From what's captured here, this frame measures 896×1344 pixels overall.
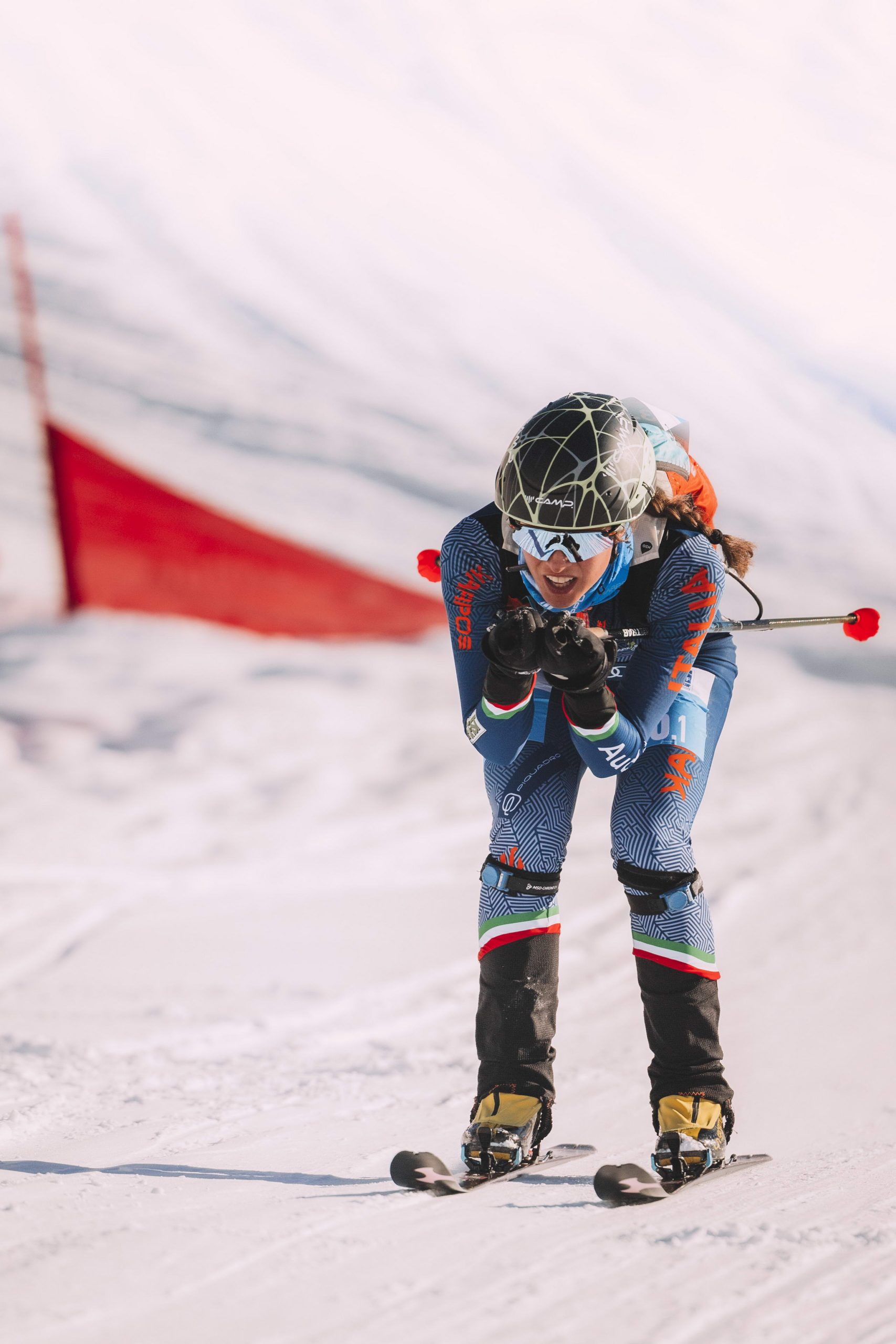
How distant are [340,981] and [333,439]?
812cm

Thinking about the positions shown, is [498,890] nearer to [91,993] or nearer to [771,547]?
[91,993]

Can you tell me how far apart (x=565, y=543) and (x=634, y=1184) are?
157cm

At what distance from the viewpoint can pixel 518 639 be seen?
2.82 metres

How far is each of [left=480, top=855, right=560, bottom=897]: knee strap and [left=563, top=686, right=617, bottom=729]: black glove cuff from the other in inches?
21.6

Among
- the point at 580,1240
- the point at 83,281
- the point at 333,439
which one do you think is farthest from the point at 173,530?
the point at 580,1240

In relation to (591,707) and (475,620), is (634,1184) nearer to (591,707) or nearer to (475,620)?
(591,707)

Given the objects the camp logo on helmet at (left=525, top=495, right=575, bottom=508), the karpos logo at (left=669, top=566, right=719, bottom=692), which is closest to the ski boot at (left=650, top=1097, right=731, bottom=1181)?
the karpos logo at (left=669, top=566, right=719, bottom=692)

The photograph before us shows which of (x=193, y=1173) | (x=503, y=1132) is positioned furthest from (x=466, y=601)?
(x=193, y=1173)

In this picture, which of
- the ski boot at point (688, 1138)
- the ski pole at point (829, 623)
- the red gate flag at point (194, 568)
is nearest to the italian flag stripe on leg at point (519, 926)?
the ski boot at point (688, 1138)

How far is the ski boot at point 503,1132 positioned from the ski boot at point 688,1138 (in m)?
0.32

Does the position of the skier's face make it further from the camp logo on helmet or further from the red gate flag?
the red gate flag

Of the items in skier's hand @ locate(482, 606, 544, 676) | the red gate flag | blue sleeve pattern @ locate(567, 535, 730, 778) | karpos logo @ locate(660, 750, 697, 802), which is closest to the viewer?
skier's hand @ locate(482, 606, 544, 676)

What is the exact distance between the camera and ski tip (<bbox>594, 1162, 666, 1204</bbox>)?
9.75ft

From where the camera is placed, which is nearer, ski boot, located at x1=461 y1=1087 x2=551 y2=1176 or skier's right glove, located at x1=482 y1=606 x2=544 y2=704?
skier's right glove, located at x1=482 y1=606 x2=544 y2=704
